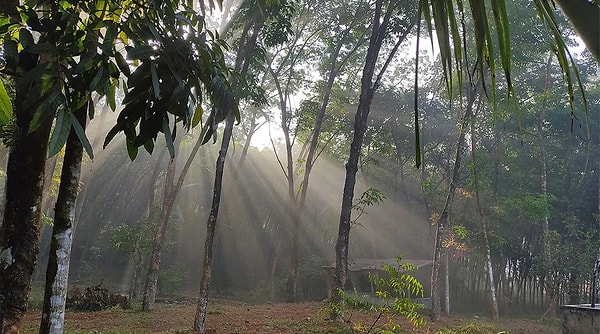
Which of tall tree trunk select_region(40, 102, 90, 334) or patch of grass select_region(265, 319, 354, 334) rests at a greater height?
tall tree trunk select_region(40, 102, 90, 334)

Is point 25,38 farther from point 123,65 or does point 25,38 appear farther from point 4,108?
point 4,108

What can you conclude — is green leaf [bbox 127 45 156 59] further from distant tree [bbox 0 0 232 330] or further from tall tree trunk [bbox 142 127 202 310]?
tall tree trunk [bbox 142 127 202 310]

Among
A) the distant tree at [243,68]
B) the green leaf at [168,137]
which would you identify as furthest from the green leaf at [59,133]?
the distant tree at [243,68]

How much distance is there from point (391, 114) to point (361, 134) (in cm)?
950

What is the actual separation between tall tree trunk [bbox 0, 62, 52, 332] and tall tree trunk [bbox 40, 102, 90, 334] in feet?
1.02

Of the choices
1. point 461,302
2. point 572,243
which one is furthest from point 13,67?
point 461,302

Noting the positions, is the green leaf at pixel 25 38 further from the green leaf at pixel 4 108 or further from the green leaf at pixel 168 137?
the green leaf at pixel 4 108

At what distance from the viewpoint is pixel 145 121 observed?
5.33ft

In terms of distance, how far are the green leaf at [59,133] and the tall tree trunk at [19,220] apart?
1.06 m

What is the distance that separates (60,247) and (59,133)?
192 centimetres

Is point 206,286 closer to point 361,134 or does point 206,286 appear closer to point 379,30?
point 361,134

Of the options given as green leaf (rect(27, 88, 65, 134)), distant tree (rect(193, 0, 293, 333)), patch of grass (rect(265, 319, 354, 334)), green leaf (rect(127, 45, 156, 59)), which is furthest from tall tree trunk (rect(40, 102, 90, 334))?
patch of grass (rect(265, 319, 354, 334))

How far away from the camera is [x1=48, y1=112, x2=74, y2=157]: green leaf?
120cm

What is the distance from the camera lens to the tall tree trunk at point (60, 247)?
2672mm
